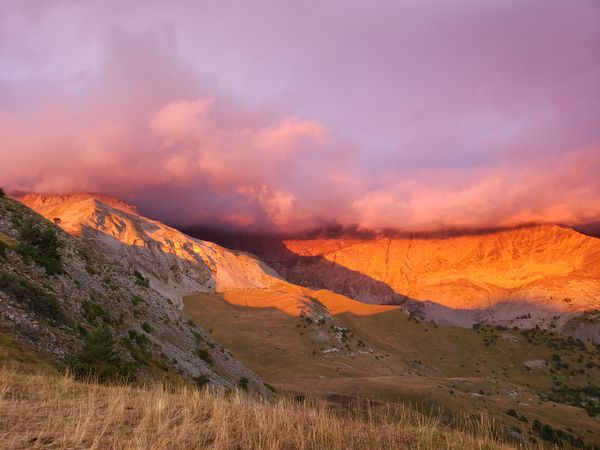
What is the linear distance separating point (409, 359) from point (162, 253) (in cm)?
9326

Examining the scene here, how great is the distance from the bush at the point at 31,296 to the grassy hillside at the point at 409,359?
2929cm

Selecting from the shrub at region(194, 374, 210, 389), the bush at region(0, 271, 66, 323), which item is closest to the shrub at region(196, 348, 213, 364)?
the shrub at region(194, 374, 210, 389)

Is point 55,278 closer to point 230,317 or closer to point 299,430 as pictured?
point 299,430

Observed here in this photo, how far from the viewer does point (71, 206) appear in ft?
511

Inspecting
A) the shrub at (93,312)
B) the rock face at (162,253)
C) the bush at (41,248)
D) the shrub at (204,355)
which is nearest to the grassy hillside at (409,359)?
the shrub at (204,355)

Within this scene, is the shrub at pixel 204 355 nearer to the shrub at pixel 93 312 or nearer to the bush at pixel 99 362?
the shrub at pixel 93 312

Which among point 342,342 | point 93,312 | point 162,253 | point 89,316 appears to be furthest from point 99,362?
point 162,253

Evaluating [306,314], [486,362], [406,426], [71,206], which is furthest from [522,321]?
[406,426]

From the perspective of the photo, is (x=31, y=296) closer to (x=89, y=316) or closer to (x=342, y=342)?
(x=89, y=316)

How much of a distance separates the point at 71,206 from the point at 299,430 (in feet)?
568

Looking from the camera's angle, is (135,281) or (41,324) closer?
(41,324)

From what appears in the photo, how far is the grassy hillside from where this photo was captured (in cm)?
4612

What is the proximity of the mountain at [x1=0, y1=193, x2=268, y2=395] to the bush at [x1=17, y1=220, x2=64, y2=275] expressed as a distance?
4 cm

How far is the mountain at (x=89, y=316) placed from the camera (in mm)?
15312
